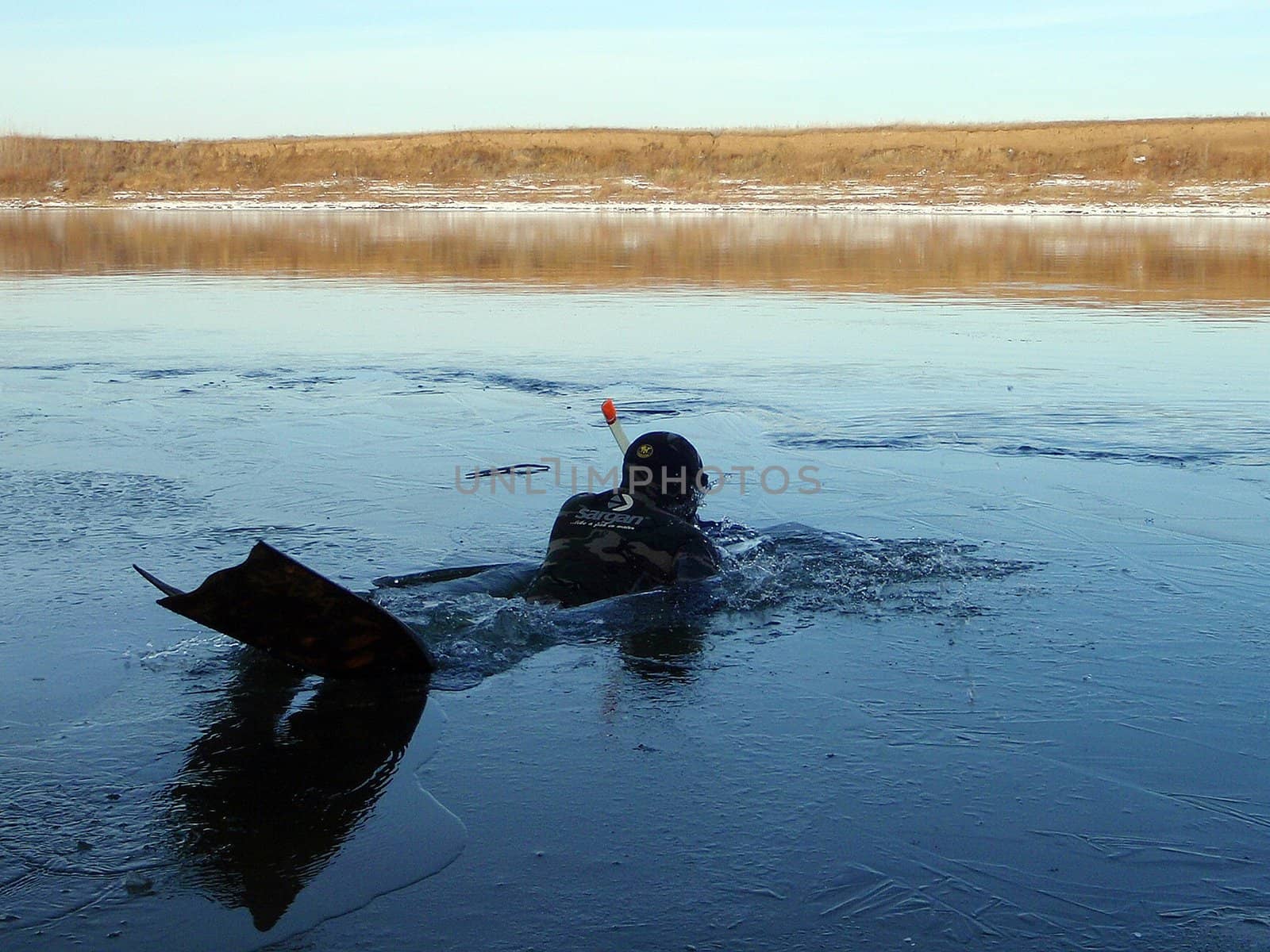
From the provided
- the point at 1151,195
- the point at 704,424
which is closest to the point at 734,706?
A: the point at 704,424

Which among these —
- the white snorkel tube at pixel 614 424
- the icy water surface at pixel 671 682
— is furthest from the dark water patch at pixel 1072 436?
the white snorkel tube at pixel 614 424

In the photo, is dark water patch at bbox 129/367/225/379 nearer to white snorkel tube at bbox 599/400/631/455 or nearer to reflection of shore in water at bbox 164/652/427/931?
white snorkel tube at bbox 599/400/631/455

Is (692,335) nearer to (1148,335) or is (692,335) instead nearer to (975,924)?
(1148,335)

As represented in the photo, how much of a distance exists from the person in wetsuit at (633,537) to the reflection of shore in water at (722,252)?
51.3ft

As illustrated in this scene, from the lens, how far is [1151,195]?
70.5m

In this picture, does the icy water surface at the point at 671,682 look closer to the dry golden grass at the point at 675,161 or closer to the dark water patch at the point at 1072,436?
the dark water patch at the point at 1072,436

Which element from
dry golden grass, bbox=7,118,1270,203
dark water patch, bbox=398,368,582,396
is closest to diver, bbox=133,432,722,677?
dark water patch, bbox=398,368,582,396

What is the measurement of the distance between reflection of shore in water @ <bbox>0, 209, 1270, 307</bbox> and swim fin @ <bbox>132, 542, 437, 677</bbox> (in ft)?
56.9

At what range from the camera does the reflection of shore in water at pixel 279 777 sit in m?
4.00

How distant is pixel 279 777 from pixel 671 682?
1.64 meters

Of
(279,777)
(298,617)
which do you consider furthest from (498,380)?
(279,777)

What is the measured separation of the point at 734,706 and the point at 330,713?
4.81 ft

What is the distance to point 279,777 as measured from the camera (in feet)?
15.2

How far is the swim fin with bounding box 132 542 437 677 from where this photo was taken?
16.9ft
